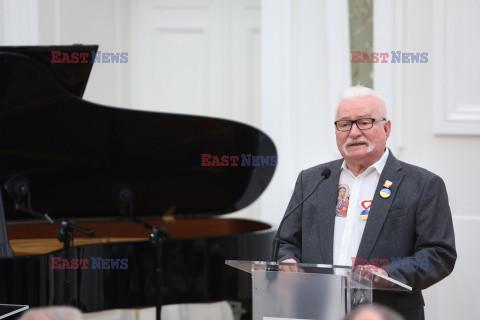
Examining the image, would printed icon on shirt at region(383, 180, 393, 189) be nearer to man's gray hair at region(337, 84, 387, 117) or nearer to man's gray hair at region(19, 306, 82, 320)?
man's gray hair at region(337, 84, 387, 117)

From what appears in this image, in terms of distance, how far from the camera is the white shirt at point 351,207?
2773 millimetres

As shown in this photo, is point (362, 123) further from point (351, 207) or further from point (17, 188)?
point (17, 188)

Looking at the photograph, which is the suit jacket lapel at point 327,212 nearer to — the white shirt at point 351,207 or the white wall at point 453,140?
the white shirt at point 351,207

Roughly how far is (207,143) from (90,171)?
2.46ft

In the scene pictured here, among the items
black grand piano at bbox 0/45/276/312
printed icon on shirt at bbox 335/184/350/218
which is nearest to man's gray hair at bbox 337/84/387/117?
printed icon on shirt at bbox 335/184/350/218

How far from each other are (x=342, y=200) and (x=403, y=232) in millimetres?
296

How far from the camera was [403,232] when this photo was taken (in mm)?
2705

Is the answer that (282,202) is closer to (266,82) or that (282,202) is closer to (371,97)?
(266,82)

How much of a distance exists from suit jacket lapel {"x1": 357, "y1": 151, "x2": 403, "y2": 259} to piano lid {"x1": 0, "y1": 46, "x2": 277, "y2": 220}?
165cm

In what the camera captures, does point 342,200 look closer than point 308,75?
Yes

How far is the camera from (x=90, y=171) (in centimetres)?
436

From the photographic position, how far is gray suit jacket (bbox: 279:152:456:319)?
261cm

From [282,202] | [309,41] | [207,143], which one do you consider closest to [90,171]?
[207,143]

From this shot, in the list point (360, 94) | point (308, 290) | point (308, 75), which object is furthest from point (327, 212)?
point (308, 75)
